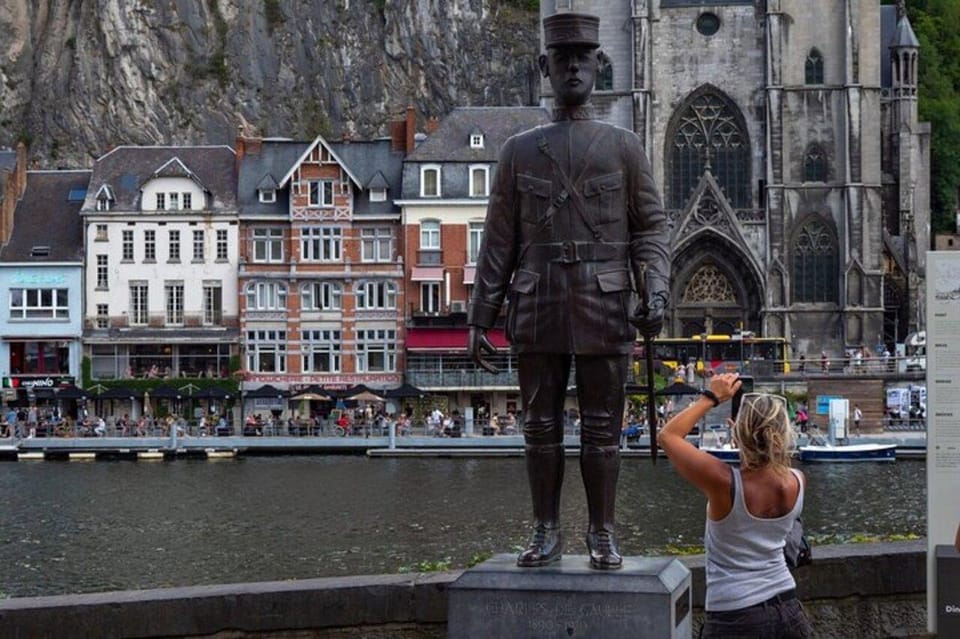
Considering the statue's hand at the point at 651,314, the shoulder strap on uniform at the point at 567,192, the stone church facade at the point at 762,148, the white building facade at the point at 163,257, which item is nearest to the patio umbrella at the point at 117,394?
the white building facade at the point at 163,257

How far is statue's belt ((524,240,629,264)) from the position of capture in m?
10.7

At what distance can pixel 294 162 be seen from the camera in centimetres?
7012

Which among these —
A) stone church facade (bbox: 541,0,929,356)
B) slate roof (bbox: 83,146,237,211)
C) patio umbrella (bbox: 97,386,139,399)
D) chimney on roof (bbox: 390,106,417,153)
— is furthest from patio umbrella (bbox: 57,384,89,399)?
stone church facade (bbox: 541,0,929,356)

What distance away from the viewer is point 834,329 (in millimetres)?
72188

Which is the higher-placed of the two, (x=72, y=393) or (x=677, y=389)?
(x=72, y=393)

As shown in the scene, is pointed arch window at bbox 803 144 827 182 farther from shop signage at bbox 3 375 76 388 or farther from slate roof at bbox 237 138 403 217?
shop signage at bbox 3 375 76 388

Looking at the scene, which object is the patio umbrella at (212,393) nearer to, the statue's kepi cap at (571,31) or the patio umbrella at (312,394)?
the patio umbrella at (312,394)

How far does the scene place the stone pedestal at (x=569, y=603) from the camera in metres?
9.98

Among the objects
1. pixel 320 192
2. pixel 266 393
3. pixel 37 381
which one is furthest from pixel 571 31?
pixel 37 381

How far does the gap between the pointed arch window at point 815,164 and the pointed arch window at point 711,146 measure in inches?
94.0

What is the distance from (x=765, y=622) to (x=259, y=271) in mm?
61351

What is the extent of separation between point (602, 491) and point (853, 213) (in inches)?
2494

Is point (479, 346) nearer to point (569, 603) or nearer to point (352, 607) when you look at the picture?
point (352, 607)

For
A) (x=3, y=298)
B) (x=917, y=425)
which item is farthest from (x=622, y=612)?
(x=3, y=298)
